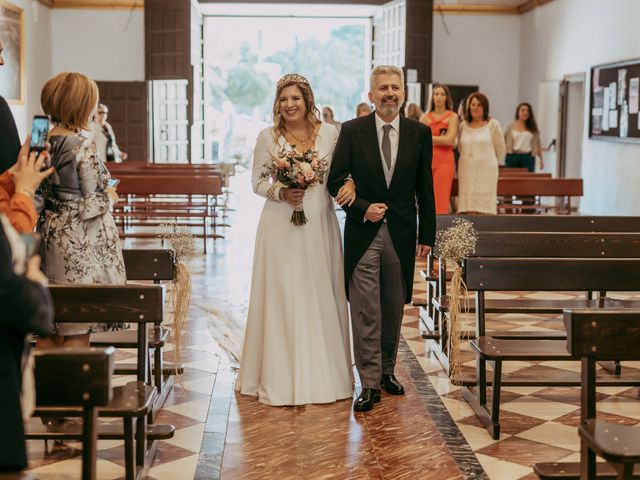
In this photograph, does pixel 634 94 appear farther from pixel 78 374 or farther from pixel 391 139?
pixel 78 374

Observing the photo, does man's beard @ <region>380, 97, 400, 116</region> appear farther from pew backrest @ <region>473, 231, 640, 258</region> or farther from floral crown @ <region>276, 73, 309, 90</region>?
pew backrest @ <region>473, 231, 640, 258</region>

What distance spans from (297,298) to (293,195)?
0.60m

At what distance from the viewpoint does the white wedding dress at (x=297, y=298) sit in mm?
5410

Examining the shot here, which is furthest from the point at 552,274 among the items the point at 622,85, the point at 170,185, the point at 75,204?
the point at 622,85

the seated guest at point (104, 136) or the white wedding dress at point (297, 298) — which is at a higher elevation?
the seated guest at point (104, 136)

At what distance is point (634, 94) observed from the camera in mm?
14430

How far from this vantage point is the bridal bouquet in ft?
17.1

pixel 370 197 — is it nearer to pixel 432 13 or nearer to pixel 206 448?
pixel 206 448

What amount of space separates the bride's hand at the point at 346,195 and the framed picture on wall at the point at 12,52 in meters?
13.2

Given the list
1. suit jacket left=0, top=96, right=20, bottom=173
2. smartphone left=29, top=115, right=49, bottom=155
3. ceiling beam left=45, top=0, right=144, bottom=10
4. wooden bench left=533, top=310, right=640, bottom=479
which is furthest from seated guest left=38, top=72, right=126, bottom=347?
ceiling beam left=45, top=0, right=144, bottom=10

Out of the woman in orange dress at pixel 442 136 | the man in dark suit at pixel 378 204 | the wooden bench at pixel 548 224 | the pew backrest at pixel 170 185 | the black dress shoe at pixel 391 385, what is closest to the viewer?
the man in dark suit at pixel 378 204

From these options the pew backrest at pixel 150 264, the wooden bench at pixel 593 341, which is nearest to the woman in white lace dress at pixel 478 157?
the pew backrest at pixel 150 264

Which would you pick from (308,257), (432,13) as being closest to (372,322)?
(308,257)

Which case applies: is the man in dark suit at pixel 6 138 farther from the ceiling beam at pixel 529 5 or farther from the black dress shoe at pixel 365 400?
the ceiling beam at pixel 529 5
